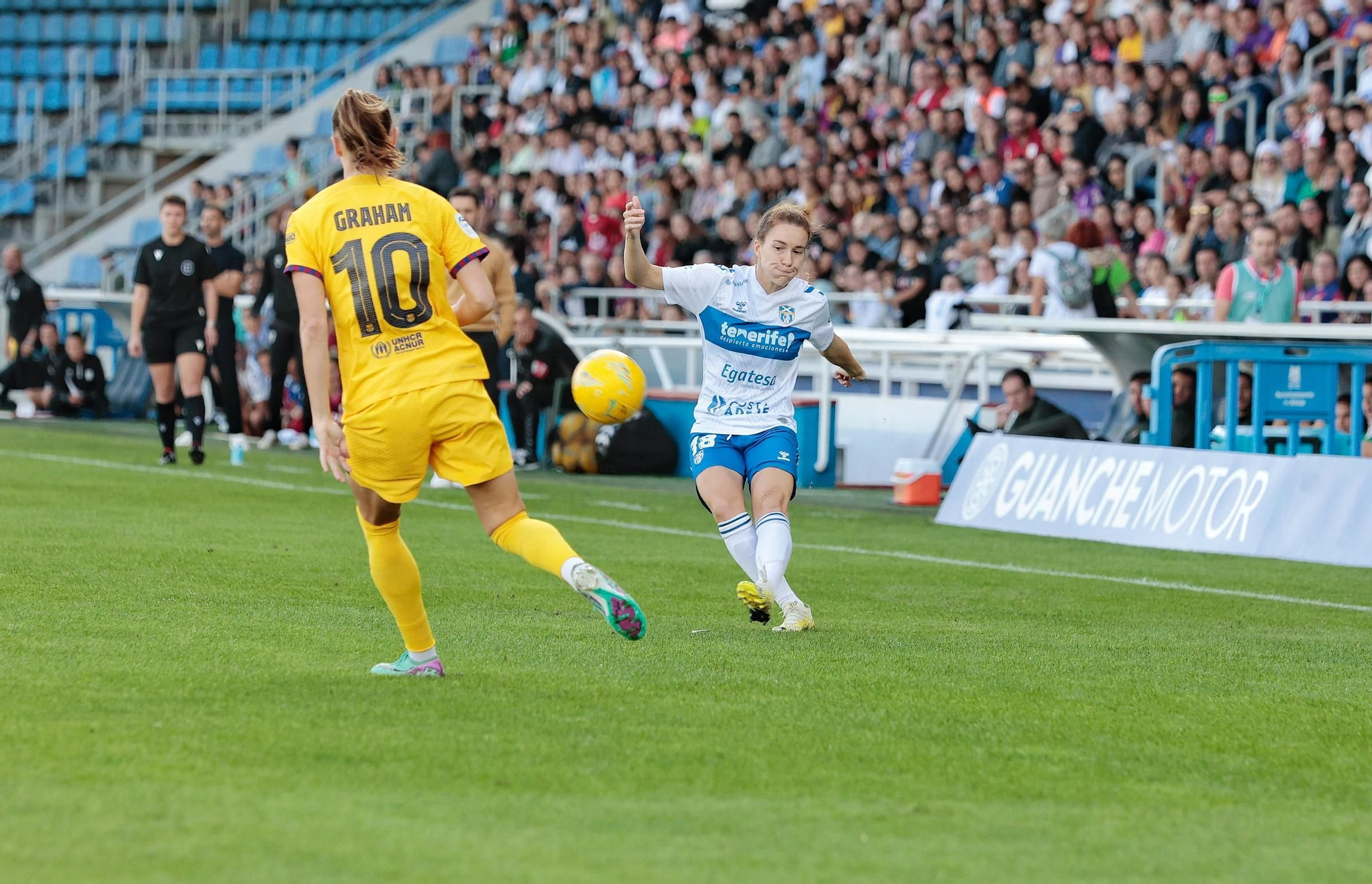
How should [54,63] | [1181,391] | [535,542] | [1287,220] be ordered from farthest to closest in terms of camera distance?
[54,63] → [1287,220] → [1181,391] → [535,542]

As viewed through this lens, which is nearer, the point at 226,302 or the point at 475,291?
the point at 475,291

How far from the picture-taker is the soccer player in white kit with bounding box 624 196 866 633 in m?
7.92

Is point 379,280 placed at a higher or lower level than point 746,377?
higher

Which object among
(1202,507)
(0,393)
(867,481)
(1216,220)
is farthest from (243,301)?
(1202,507)

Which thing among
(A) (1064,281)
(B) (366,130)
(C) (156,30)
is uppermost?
(C) (156,30)

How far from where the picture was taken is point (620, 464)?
17.5m

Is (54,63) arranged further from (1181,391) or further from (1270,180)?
(1181,391)

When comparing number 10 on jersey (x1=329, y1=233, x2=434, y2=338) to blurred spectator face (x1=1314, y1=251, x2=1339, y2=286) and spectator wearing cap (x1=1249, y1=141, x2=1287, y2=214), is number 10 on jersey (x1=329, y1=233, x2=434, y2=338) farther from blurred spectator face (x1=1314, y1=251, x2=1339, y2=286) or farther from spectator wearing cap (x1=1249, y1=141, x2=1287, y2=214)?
spectator wearing cap (x1=1249, y1=141, x2=1287, y2=214)

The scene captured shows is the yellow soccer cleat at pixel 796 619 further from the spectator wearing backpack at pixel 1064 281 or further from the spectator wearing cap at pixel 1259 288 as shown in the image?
the spectator wearing backpack at pixel 1064 281

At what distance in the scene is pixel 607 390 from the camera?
8.85 meters

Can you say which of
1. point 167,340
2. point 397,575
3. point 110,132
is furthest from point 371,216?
point 110,132

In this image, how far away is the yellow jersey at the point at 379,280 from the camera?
19.4 feet

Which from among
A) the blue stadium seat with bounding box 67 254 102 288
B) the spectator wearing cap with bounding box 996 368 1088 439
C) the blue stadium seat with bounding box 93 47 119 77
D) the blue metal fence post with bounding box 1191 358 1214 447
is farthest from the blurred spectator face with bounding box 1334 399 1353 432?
the blue stadium seat with bounding box 93 47 119 77

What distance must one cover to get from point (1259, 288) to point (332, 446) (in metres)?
9.76
